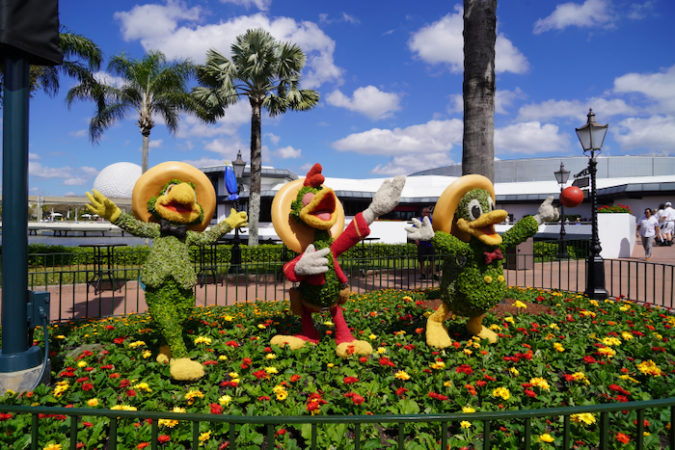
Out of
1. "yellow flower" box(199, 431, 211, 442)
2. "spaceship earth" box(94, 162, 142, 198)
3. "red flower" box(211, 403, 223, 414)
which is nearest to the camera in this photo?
"yellow flower" box(199, 431, 211, 442)

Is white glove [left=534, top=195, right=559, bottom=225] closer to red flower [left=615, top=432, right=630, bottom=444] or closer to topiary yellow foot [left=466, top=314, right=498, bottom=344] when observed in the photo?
topiary yellow foot [left=466, top=314, right=498, bottom=344]

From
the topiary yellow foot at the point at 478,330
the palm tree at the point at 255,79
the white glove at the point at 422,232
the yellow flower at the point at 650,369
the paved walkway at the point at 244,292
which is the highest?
the palm tree at the point at 255,79

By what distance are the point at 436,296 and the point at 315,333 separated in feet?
10.7

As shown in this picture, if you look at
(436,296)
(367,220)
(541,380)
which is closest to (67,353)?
(367,220)

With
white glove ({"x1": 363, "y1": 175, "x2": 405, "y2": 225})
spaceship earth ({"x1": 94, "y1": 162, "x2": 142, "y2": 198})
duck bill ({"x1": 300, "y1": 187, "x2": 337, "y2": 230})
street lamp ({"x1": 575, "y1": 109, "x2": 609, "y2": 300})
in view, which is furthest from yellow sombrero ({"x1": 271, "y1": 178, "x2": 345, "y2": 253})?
spaceship earth ({"x1": 94, "y1": 162, "x2": 142, "y2": 198})

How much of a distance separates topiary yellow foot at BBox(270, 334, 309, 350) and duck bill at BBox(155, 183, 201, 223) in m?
1.56


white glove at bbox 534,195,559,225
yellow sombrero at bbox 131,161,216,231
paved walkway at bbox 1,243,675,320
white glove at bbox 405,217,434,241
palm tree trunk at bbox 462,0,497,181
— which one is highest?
palm tree trunk at bbox 462,0,497,181

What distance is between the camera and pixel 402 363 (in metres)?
3.80

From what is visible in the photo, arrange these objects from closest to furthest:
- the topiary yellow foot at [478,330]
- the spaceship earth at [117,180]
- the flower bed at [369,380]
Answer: the flower bed at [369,380] → the topiary yellow foot at [478,330] → the spaceship earth at [117,180]

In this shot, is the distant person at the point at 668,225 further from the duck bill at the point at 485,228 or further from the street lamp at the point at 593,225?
the duck bill at the point at 485,228

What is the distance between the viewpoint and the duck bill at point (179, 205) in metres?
3.71

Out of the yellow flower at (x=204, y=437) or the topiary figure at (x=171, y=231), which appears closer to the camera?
the yellow flower at (x=204, y=437)

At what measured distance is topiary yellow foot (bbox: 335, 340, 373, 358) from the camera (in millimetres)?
3844

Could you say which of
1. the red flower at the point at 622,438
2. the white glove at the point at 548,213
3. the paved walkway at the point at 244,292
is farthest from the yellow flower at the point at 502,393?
the paved walkway at the point at 244,292
